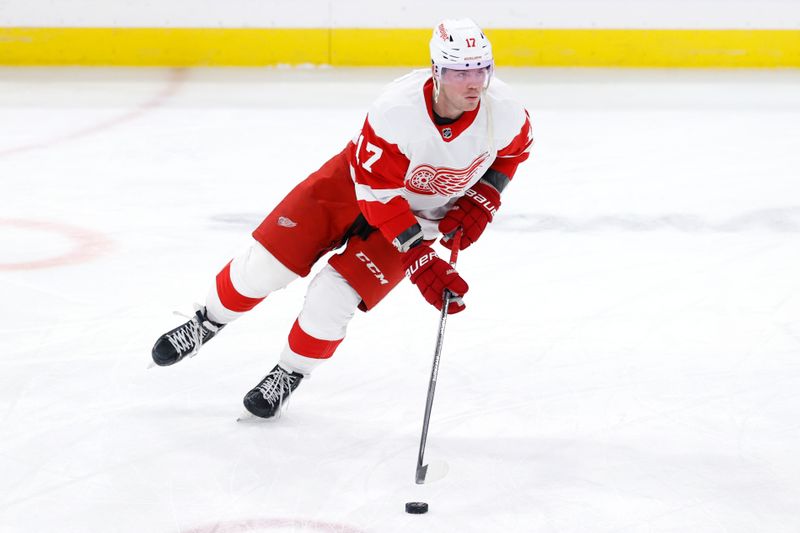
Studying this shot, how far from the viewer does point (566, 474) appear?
2260mm

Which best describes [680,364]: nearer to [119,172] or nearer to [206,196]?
[206,196]

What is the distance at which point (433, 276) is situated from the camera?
2266 millimetres

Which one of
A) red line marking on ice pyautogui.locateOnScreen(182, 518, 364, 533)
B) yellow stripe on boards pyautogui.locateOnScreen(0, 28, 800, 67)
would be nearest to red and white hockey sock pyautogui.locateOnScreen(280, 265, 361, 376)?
red line marking on ice pyautogui.locateOnScreen(182, 518, 364, 533)

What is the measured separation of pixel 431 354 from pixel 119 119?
3385 millimetres

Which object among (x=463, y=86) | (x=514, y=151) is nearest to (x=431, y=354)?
(x=514, y=151)

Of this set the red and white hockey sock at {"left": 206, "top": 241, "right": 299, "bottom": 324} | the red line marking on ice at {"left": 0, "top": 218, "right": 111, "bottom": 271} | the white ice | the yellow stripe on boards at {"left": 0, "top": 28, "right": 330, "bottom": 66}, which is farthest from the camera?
Answer: the yellow stripe on boards at {"left": 0, "top": 28, "right": 330, "bottom": 66}

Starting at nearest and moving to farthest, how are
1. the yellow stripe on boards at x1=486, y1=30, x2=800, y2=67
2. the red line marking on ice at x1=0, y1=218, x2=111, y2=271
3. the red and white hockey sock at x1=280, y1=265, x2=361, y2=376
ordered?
the red and white hockey sock at x1=280, y1=265, x2=361, y2=376
the red line marking on ice at x1=0, y1=218, x2=111, y2=271
the yellow stripe on boards at x1=486, y1=30, x2=800, y2=67

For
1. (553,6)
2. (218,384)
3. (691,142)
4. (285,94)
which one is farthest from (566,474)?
(553,6)

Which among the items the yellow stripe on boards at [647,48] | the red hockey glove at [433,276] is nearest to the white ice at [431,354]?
the red hockey glove at [433,276]

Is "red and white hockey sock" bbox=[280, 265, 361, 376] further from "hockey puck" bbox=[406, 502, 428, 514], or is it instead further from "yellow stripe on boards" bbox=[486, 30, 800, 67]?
"yellow stripe on boards" bbox=[486, 30, 800, 67]

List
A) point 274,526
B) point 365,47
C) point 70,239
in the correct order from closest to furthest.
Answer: point 274,526 < point 70,239 < point 365,47

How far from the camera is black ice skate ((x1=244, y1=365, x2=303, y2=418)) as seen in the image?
2445 mm

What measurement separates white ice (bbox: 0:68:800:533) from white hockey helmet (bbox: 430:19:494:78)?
32.2 inches

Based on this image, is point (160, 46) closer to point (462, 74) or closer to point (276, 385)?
point (276, 385)
